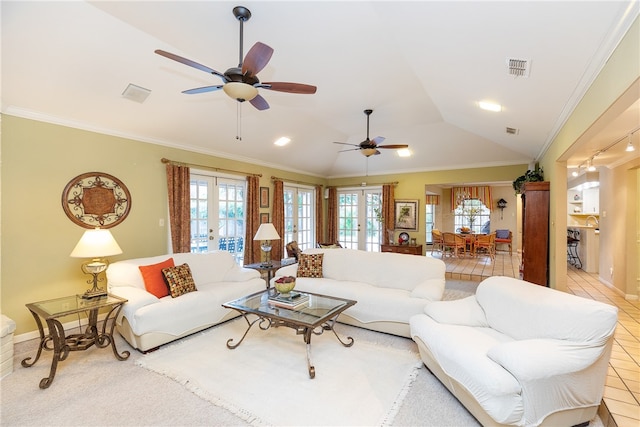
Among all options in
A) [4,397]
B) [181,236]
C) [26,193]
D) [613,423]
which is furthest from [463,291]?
[26,193]

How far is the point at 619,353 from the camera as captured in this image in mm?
2707

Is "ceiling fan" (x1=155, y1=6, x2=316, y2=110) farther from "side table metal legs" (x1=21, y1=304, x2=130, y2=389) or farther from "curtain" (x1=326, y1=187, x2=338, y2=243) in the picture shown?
"curtain" (x1=326, y1=187, x2=338, y2=243)

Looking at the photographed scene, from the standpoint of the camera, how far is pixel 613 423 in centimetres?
185

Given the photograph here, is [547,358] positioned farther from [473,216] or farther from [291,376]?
[473,216]

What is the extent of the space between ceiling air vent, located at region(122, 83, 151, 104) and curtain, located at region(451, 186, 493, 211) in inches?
402

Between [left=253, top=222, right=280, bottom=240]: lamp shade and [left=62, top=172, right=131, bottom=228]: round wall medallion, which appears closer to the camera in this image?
[left=62, top=172, right=131, bottom=228]: round wall medallion

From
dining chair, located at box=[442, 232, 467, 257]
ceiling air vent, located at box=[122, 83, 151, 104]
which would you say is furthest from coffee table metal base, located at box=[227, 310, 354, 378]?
dining chair, located at box=[442, 232, 467, 257]

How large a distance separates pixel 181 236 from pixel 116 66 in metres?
2.48

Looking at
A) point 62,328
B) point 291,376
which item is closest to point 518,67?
point 291,376

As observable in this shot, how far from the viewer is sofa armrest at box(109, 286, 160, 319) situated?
117 inches

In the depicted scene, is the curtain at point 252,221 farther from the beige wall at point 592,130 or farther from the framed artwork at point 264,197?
the beige wall at point 592,130

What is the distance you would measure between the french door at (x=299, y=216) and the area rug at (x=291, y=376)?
379 centimetres

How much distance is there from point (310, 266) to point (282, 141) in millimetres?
2578

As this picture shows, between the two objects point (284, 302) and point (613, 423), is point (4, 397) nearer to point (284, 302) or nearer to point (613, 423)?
point (284, 302)
